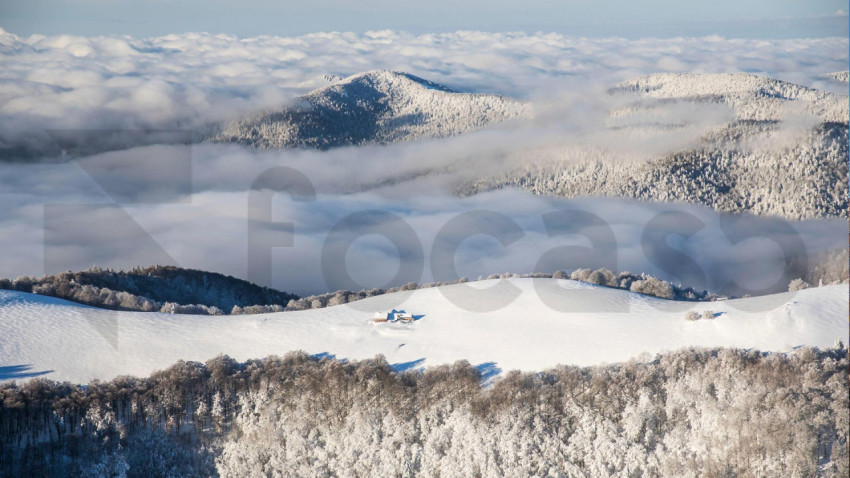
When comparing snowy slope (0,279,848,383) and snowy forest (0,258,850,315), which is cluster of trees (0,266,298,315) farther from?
snowy slope (0,279,848,383)

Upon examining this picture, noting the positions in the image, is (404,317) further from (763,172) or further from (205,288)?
(763,172)

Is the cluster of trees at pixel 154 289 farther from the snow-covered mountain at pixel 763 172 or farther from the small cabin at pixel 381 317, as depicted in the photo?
the snow-covered mountain at pixel 763 172

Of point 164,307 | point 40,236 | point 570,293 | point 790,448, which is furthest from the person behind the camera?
point 40,236

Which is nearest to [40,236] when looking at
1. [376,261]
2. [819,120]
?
[376,261]

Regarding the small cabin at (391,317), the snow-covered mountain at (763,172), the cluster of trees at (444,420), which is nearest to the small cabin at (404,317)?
the small cabin at (391,317)

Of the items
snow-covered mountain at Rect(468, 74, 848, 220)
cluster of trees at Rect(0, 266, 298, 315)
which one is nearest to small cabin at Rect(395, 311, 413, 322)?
cluster of trees at Rect(0, 266, 298, 315)

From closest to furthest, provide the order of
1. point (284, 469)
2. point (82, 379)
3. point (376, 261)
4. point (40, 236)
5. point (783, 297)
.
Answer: point (284, 469) < point (82, 379) < point (783, 297) < point (376, 261) < point (40, 236)

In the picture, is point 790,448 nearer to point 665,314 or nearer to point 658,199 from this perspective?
point 665,314
